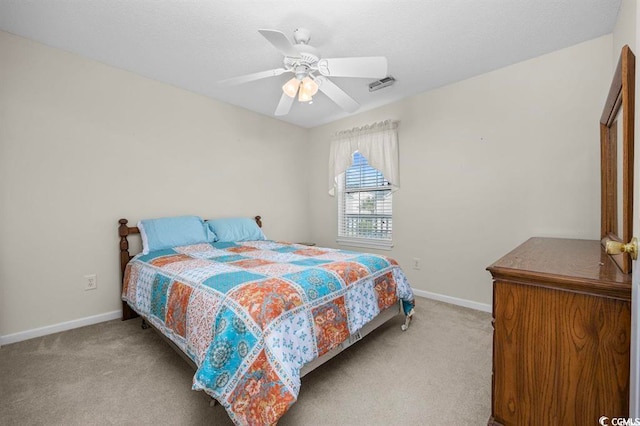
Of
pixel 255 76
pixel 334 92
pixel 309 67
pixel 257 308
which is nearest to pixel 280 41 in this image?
pixel 309 67

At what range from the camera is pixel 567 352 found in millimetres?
1035

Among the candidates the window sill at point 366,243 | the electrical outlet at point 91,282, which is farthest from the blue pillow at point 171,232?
the window sill at point 366,243

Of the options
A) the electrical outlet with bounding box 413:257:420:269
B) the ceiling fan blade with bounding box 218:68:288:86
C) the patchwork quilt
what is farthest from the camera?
the electrical outlet with bounding box 413:257:420:269

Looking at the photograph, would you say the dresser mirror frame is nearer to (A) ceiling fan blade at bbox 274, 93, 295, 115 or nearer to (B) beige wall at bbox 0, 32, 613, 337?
(B) beige wall at bbox 0, 32, 613, 337

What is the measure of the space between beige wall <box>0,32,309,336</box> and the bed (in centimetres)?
32

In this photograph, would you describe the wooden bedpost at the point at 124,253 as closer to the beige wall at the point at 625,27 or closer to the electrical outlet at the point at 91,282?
the electrical outlet at the point at 91,282

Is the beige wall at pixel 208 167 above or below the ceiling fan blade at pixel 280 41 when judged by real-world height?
below

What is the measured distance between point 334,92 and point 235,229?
1938 mm

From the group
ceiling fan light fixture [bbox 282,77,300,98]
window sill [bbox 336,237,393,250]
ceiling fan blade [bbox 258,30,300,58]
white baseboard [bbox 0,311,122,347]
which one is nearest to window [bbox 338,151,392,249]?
window sill [bbox 336,237,393,250]

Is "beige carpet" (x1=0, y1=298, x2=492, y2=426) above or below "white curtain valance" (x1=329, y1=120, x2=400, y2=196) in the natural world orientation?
below

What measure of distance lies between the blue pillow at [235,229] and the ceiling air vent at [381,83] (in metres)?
2.11

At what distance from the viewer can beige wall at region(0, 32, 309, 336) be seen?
2207mm

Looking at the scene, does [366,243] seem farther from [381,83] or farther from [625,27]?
[625,27]

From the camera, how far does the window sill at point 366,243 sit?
11.9 ft
